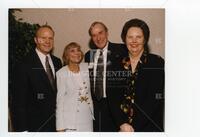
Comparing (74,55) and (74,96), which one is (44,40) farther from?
(74,96)

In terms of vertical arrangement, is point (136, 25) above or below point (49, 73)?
above

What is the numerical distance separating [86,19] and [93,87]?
29cm

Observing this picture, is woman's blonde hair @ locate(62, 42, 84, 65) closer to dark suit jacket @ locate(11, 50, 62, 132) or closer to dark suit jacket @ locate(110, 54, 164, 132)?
dark suit jacket @ locate(11, 50, 62, 132)

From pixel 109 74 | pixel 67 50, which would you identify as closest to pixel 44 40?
pixel 67 50

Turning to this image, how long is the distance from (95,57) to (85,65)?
55mm

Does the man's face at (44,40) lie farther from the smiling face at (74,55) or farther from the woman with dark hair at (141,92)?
the woman with dark hair at (141,92)

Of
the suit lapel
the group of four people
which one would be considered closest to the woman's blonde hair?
the group of four people

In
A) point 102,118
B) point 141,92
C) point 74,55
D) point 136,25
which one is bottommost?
point 102,118

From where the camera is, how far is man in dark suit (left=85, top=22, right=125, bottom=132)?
4.85 ft

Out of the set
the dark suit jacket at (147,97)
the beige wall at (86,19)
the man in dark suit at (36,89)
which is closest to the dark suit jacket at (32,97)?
the man in dark suit at (36,89)

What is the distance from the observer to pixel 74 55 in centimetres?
148

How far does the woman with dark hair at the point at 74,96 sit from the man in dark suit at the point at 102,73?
0.09ft

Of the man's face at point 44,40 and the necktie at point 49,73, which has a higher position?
the man's face at point 44,40

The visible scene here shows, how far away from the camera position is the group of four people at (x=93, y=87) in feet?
4.85
